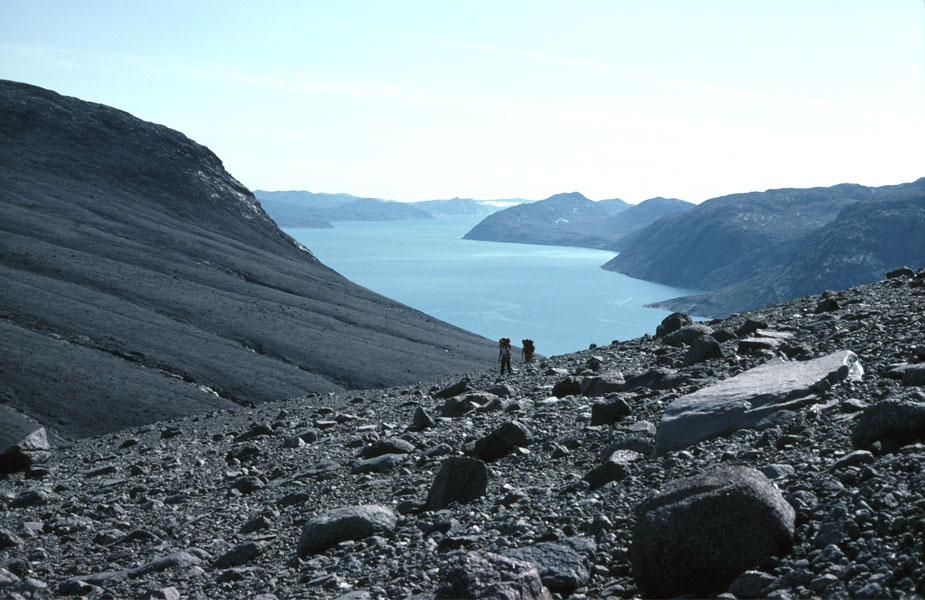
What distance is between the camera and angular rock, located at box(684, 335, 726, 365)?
13461 millimetres

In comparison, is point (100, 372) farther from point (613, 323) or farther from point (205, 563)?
point (613, 323)

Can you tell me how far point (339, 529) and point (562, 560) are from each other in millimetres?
2839

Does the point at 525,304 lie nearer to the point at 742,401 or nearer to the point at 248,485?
the point at 248,485

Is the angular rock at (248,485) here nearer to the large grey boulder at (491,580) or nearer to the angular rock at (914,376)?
the large grey boulder at (491,580)

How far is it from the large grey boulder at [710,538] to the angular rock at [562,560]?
0.52 m

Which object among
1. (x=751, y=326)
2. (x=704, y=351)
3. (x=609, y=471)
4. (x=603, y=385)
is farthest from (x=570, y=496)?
(x=751, y=326)

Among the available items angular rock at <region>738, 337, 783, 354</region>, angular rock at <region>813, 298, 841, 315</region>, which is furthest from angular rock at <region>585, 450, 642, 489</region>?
angular rock at <region>813, 298, 841, 315</region>

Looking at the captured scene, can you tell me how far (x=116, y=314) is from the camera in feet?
141

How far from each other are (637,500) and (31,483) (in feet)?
45.1

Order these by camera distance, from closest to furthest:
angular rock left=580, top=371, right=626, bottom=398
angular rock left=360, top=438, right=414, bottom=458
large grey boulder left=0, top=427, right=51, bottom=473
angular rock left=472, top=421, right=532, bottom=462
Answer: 1. angular rock left=472, top=421, right=532, bottom=462
2. angular rock left=360, top=438, right=414, bottom=458
3. angular rock left=580, top=371, right=626, bottom=398
4. large grey boulder left=0, top=427, right=51, bottom=473

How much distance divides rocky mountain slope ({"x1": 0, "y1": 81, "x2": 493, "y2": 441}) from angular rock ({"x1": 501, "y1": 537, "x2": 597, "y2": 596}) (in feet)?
76.5

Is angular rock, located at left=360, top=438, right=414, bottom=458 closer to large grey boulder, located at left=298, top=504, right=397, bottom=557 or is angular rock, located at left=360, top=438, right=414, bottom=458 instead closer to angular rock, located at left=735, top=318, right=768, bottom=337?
large grey boulder, located at left=298, top=504, right=397, bottom=557

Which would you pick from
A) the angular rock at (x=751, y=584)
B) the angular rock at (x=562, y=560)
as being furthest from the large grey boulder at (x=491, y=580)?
the angular rock at (x=751, y=584)

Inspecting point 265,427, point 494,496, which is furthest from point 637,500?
point 265,427
